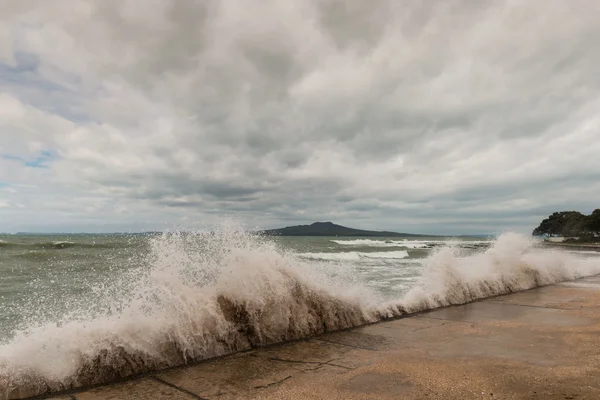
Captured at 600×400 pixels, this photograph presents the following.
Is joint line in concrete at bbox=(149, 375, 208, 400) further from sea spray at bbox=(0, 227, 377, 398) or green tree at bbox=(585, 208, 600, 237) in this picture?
green tree at bbox=(585, 208, 600, 237)

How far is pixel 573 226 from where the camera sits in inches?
3039

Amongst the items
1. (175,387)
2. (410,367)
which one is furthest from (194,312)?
(410,367)

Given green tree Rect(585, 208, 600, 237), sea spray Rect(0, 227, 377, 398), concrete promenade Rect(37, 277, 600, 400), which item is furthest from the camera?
green tree Rect(585, 208, 600, 237)

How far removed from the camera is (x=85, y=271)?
17281mm

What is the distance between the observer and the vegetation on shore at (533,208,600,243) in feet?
222

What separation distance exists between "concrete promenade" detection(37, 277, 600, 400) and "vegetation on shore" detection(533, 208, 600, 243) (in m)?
76.6

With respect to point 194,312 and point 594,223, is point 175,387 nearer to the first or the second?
point 194,312

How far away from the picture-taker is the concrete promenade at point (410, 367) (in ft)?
11.0

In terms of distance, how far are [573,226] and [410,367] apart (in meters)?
91.1

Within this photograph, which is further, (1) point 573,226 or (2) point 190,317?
(1) point 573,226

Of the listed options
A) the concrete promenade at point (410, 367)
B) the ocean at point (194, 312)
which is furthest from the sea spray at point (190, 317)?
the concrete promenade at point (410, 367)

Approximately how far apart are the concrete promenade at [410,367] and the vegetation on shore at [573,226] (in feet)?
251

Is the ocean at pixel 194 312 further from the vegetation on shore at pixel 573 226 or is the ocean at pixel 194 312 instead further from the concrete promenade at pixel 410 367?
the vegetation on shore at pixel 573 226

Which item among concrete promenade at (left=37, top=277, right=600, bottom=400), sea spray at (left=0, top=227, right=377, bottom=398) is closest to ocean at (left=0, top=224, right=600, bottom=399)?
sea spray at (left=0, top=227, right=377, bottom=398)
